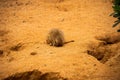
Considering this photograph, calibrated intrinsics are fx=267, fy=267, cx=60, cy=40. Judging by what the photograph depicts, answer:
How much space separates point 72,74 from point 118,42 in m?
2.14

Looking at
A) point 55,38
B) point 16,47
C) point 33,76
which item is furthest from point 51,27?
point 33,76

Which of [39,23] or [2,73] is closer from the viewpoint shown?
[2,73]

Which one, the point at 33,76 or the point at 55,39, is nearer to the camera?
the point at 33,76

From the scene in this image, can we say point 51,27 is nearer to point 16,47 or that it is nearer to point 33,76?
point 16,47

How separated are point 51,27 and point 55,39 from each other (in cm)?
122

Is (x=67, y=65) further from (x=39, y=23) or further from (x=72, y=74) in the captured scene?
(x=39, y=23)

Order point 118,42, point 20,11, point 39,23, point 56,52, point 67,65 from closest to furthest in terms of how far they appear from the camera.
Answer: point 67,65
point 56,52
point 118,42
point 39,23
point 20,11

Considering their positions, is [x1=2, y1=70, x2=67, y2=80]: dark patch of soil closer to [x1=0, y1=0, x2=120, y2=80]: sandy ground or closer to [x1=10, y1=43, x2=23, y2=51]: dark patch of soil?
[x1=0, y1=0, x2=120, y2=80]: sandy ground

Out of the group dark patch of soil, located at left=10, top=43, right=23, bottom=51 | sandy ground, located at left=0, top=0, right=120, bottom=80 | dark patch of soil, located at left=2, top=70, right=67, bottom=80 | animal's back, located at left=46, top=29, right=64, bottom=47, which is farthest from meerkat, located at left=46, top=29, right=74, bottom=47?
dark patch of soil, located at left=2, top=70, right=67, bottom=80

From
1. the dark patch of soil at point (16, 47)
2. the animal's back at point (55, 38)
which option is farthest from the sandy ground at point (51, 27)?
the animal's back at point (55, 38)

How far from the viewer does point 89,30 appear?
7168mm

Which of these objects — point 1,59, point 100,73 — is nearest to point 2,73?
point 1,59

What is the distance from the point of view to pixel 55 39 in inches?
248

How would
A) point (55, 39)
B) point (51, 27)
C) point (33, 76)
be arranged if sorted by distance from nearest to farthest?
point (33, 76), point (55, 39), point (51, 27)
